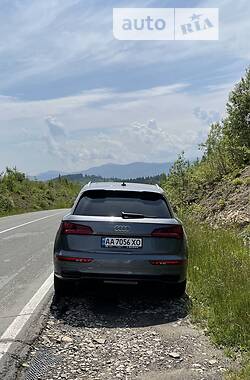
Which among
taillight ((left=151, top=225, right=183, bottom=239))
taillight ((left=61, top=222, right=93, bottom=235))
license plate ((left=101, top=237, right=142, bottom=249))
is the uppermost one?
taillight ((left=61, top=222, right=93, bottom=235))

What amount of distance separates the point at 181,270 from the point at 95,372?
2.47 meters

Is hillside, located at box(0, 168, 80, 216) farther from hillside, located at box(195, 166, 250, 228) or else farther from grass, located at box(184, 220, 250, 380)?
grass, located at box(184, 220, 250, 380)

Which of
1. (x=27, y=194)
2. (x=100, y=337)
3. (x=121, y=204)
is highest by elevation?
(x=121, y=204)

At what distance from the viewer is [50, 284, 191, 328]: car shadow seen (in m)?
5.80

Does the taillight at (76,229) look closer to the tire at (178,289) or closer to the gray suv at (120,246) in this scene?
the gray suv at (120,246)

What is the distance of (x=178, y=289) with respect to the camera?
22.1ft

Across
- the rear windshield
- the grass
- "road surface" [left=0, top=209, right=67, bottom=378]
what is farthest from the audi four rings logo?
"road surface" [left=0, top=209, right=67, bottom=378]

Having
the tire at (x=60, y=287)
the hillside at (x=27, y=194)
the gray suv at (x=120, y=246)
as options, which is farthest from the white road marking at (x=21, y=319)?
the hillside at (x=27, y=194)

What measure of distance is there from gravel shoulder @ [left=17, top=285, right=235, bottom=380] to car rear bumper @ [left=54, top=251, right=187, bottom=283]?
0.46 metres

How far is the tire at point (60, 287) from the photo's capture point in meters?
6.74

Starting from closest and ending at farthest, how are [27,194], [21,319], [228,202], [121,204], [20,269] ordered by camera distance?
[21,319] → [121,204] → [20,269] → [228,202] → [27,194]

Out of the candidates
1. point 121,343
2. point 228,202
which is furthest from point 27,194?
point 121,343

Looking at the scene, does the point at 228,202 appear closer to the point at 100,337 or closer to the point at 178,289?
the point at 178,289

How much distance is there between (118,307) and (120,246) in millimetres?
883
